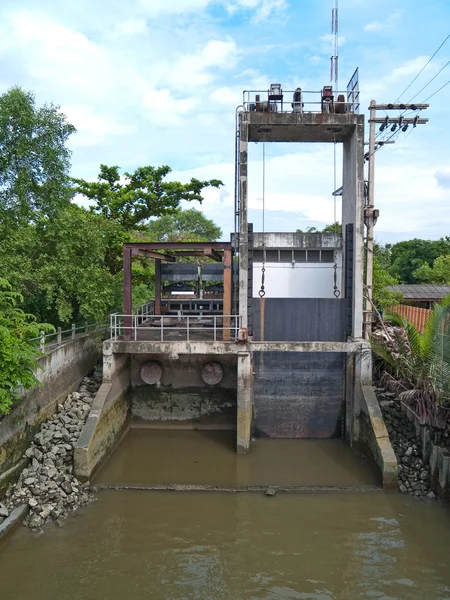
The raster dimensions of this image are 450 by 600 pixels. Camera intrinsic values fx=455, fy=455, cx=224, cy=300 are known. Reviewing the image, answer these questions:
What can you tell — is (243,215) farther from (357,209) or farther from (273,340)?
(273,340)

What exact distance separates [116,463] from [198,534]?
177 inches

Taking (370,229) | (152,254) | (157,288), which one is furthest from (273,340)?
(157,288)

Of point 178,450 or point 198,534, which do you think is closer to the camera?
point 198,534

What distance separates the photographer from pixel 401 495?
1207 cm

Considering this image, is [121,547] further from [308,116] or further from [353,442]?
[308,116]

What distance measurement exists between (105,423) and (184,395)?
3.97 metres

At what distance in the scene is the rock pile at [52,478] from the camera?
1074cm

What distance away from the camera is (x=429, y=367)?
12.2 metres

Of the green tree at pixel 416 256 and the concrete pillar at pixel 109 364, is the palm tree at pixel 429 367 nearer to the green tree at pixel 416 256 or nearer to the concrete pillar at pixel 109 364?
the concrete pillar at pixel 109 364

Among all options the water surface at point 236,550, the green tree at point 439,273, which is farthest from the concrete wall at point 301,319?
the green tree at point 439,273

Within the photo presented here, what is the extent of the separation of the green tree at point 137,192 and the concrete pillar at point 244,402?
34.3ft

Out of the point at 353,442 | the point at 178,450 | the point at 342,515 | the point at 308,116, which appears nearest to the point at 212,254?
the point at 308,116

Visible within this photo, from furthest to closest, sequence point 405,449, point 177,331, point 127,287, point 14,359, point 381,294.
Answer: point 381,294 → point 177,331 → point 127,287 → point 405,449 → point 14,359

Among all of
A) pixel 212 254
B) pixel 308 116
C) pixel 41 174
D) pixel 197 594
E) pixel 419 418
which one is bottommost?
pixel 197 594
